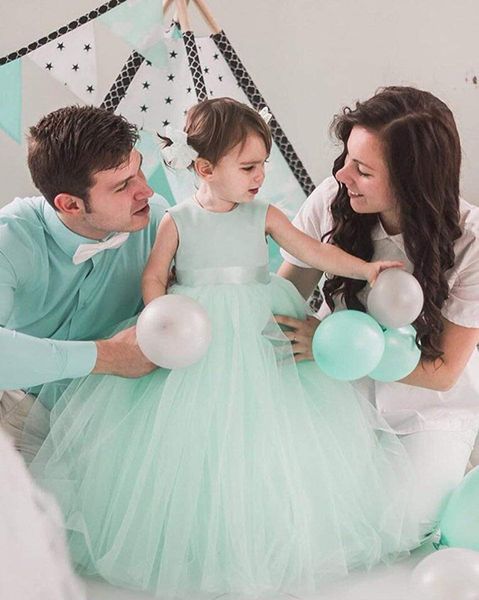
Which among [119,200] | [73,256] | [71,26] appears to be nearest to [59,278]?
[73,256]

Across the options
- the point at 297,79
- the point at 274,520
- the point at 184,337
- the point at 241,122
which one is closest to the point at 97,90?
the point at 297,79

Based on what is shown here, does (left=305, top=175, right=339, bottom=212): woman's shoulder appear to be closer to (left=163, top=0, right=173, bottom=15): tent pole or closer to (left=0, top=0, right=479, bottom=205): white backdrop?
(left=163, top=0, right=173, bottom=15): tent pole

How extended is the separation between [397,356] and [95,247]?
678mm

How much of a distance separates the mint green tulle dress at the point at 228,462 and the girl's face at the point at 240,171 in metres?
0.06

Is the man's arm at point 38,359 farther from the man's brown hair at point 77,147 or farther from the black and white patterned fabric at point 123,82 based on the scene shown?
the black and white patterned fabric at point 123,82

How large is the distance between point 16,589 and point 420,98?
123cm

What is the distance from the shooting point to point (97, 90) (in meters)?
2.77

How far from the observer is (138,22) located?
266cm

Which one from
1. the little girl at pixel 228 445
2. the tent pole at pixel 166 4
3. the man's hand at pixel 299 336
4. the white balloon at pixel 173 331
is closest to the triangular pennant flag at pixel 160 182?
the tent pole at pixel 166 4

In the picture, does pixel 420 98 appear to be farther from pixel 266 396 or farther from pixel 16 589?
pixel 16 589

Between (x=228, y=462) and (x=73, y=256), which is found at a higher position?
(x=73, y=256)

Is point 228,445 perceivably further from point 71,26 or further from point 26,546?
point 71,26

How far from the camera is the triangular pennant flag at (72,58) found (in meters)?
2.66

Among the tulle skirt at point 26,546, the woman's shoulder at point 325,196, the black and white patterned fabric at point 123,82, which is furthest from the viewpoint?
the black and white patterned fabric at point 123,82
